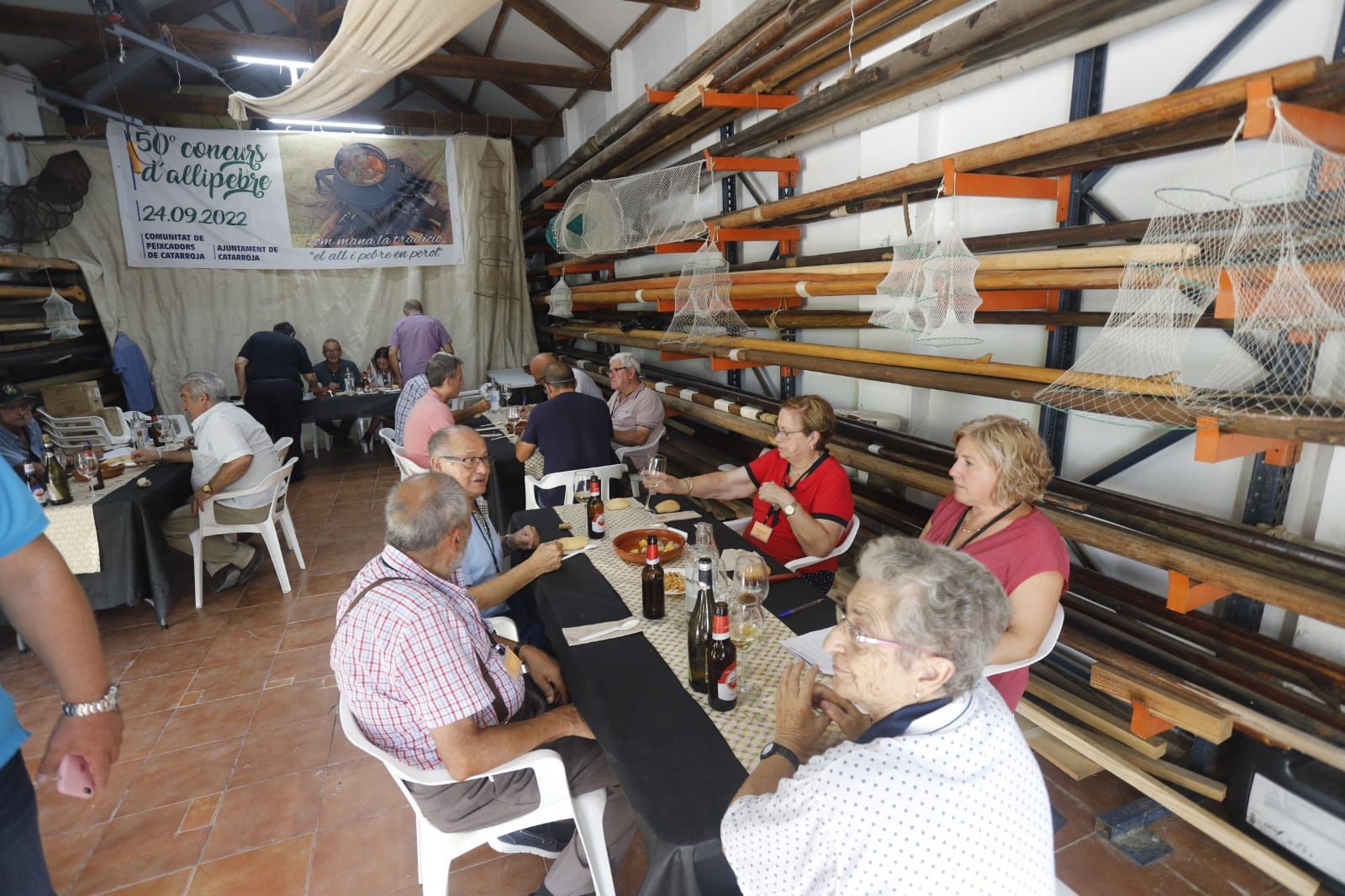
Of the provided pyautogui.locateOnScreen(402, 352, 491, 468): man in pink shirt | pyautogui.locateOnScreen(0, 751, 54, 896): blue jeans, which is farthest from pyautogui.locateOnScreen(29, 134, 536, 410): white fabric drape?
pyautogui.locateOnScreen(0, 751, 54, 896): blue jeans

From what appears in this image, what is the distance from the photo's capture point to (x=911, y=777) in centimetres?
108

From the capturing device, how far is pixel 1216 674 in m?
2.16

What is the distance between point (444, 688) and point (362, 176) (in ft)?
27.4

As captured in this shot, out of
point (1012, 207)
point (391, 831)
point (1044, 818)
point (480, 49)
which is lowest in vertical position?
point (391, 831)

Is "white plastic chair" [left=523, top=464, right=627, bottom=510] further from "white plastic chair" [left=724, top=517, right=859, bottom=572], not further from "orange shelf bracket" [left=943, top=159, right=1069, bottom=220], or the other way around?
"orange shelf bracket" [left=943, top=159, right=1069, bottom=220]

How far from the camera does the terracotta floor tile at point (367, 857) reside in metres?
2.28

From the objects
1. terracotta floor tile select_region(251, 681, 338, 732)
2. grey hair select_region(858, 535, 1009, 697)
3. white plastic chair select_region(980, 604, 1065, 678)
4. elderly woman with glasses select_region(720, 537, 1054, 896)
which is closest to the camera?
elderly woman with glasses select_region(720, 537, 1054, 896)

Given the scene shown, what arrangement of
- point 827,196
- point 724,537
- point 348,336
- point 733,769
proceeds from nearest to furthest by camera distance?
point 733,769, point 724,537, point 827,196, point 348,336

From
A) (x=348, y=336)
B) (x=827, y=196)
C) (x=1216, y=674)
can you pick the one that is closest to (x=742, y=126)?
(x=827, y=196)

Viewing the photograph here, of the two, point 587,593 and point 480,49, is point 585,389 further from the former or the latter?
point 480,49

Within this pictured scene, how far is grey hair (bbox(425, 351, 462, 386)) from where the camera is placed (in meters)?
4.38

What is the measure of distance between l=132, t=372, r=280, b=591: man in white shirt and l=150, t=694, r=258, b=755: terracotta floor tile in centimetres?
136

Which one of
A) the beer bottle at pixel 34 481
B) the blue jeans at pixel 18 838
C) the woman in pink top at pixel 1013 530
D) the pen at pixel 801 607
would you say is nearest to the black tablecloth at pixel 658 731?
the pen at pixel 801 607

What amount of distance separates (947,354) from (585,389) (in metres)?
2.79
